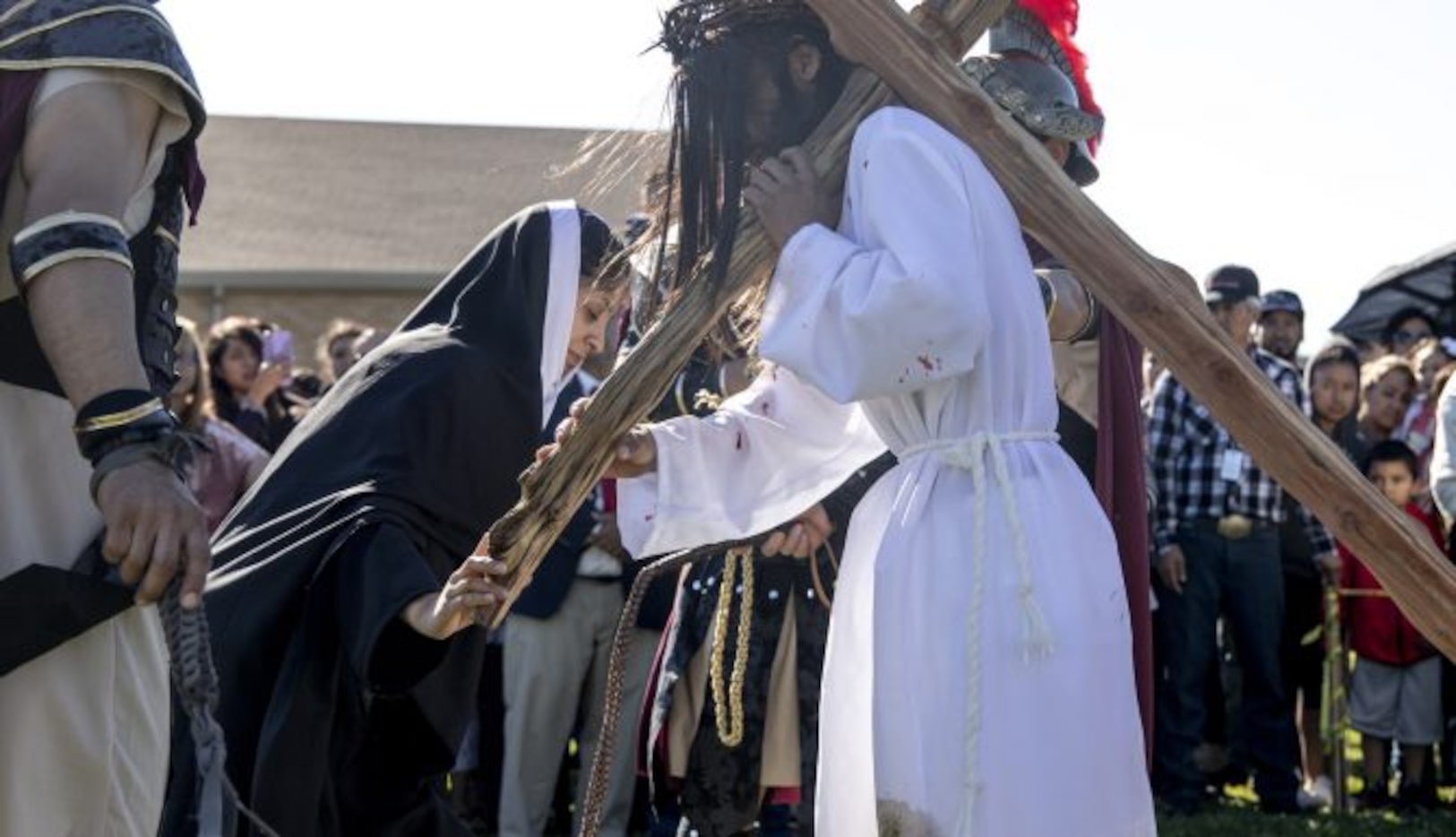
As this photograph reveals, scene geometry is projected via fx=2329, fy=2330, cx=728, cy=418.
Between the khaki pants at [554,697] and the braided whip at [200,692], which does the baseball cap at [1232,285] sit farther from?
the braided whip at [200,692]

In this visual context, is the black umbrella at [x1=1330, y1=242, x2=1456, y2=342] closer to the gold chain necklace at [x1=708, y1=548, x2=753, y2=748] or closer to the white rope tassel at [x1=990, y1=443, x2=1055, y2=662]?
the gold chain necklace at [x1=708, y1=548, x2=753, y2=748]

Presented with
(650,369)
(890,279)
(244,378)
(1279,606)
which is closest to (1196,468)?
(1279,606)

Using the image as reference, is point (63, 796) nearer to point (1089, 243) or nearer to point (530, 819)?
point (1089, 243)

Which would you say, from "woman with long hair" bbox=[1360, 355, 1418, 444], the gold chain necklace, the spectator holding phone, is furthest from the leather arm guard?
"woman with long hair" bbox=[1360, 355, 1418, 444]

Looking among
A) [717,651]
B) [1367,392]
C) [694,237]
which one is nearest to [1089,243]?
[694,237]

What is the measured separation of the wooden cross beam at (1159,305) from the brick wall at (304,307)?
775 inches

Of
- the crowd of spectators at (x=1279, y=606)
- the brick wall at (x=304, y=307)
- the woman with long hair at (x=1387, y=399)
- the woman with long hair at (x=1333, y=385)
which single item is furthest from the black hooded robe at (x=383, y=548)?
the brick wall at (x=304, y=307)

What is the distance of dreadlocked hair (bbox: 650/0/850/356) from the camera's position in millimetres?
4203

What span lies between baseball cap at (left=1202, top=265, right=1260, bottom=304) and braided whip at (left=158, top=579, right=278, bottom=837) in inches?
291

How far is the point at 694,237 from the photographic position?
4.21 metres

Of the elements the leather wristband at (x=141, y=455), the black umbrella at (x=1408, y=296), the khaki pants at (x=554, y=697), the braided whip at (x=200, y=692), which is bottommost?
the khaki pants at (x=554, y=697)

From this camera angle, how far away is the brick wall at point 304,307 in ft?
77.3

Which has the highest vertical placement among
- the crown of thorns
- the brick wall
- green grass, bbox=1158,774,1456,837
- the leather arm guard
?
the brick wall

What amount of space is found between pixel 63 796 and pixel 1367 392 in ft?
28.5
